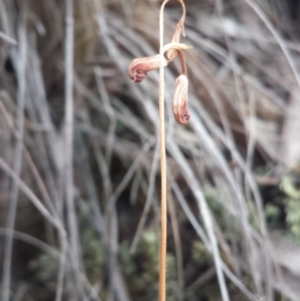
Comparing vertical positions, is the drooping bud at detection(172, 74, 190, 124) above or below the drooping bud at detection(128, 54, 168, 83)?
below

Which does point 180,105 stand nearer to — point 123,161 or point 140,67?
point 140,67

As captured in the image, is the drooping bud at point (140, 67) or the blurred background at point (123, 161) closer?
the drooping bud at point (140, 67)

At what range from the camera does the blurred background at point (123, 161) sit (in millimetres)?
784

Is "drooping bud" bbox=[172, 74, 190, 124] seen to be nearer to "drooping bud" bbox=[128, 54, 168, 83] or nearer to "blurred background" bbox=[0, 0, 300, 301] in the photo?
"drooping bud" bbox=[128, 54, 168, 83]

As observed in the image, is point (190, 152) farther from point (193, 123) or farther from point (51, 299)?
point (51, 299)

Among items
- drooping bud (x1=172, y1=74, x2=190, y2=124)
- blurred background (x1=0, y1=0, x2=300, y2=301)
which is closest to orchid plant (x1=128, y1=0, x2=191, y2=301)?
drooping bud (x1=172, y1=74, x2=190, y2=124)

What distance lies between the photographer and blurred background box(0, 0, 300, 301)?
0.78 metres

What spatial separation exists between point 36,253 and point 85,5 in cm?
45

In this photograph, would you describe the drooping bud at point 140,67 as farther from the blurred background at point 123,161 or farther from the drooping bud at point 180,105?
the blurred background at point 123,161

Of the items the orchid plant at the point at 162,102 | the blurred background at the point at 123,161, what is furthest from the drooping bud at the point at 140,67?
the blurred background at the point at 123,161

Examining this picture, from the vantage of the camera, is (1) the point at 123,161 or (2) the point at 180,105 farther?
(1) the point at 123,161

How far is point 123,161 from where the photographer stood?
953 mm

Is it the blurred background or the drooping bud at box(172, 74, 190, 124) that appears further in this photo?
the blurred background

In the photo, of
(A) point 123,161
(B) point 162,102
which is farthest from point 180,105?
(A) point 123,161
